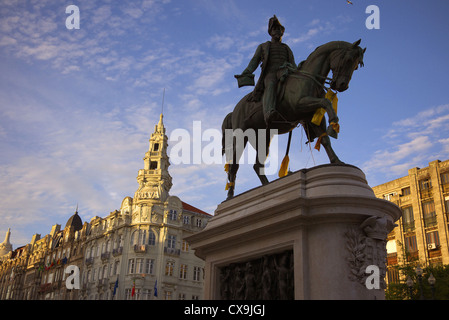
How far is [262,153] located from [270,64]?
2.35 metres

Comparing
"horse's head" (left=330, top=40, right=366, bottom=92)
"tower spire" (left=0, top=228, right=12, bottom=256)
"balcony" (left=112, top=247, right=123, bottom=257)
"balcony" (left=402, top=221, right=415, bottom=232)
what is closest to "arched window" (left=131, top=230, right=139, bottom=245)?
"balcony" (left=112, top=247, right=123, bottom=257)

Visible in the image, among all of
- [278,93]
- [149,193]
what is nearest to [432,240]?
[149,193]

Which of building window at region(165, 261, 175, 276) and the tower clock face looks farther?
the tower clock face

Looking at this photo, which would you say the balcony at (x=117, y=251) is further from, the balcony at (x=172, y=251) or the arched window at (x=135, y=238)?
the balcony at (x=172, y=251)

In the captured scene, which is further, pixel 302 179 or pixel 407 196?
pixel 407 196

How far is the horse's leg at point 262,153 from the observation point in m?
12.2

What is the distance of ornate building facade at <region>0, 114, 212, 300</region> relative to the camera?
2172 inches

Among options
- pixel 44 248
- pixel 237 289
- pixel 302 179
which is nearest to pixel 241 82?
pixel 302 179

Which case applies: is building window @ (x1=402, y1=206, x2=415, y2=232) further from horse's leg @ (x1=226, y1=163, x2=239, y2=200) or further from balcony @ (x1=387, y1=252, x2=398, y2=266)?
horse's leg @ (x1=226, y1=163, x2=239, y2=200)

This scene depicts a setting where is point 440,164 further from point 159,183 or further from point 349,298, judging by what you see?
point 349,298

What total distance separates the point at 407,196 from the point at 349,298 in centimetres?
3896

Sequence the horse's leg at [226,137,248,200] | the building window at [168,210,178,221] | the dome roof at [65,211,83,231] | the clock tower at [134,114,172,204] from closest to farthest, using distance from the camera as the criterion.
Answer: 1. the horse's leg at [226,137,248,200]
2. the building window at [168,210,178,221]
3. the clock tower at [134,114,172,204]
4. the dome roof at [65,211,83,231]

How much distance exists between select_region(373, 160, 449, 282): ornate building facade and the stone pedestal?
107 feet

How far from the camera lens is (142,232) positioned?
57.2 metres
